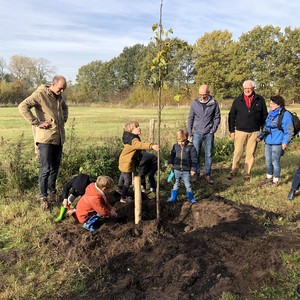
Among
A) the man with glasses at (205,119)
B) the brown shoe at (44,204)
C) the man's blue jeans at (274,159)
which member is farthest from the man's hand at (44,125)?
the man's blue jeans at (274,159)

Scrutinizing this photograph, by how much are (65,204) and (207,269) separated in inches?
104

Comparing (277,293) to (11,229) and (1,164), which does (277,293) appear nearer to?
(11,229)

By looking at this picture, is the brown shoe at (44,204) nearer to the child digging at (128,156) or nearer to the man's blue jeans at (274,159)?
the child digging at (128,156)

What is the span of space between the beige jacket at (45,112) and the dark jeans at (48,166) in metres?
0.13

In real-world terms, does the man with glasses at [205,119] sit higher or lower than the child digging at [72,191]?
higher

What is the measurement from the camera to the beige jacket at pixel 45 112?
516 cm

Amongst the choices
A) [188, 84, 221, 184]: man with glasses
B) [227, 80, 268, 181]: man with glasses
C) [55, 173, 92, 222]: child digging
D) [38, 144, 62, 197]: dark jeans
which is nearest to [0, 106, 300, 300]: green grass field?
[55, 173, 92, 222]: child digging

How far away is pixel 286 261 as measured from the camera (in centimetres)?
369

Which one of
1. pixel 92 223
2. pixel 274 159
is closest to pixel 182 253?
pixel 92 223

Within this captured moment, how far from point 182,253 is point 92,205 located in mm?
Answer: 1580

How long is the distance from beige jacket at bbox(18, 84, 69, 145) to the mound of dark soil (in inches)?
58.7

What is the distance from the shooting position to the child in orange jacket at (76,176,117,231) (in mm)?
4699

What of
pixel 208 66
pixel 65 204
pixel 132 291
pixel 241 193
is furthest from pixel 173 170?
pixel 208 66

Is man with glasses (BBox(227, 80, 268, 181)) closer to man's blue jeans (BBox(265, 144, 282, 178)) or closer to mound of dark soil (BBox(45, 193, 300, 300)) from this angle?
man's blue jeans (BBox(265, 144, 282, 178))
